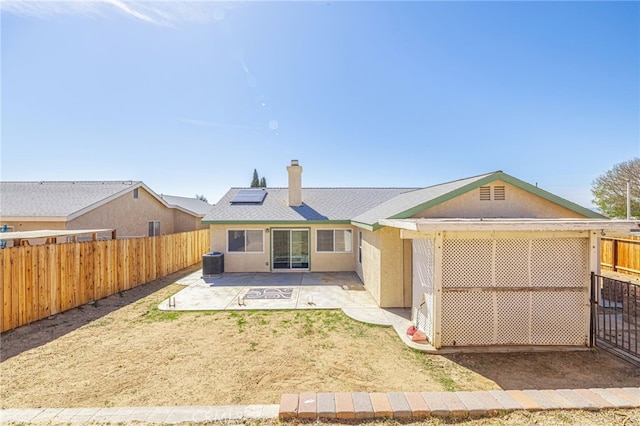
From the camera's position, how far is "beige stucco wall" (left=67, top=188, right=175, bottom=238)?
12.7 meters

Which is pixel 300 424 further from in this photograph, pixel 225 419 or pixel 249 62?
pixel 249 62

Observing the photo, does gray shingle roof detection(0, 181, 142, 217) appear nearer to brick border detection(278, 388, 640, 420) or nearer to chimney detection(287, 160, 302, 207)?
chimney detection(287, 160, 302, 207)

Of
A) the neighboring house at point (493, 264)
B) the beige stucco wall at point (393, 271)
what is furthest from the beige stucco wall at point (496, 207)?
the beige stucco wall at point (393, 271)

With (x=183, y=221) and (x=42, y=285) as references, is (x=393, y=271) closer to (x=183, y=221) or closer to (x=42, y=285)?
(x=42, y=285)

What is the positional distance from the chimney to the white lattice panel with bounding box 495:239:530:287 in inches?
411

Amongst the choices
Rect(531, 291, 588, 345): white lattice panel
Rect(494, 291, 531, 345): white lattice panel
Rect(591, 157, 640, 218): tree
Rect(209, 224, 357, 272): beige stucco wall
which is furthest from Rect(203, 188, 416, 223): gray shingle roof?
Rect(591, 157, 640, 218): tree

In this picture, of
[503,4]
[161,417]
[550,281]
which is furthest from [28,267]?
[503,4]

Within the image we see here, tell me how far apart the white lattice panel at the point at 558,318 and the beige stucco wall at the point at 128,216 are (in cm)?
1668

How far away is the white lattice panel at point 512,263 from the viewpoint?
5.77 metres

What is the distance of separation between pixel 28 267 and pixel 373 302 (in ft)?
31.4

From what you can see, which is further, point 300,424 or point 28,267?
point 28,267

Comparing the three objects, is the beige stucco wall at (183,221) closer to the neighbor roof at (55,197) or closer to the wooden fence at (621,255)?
the neighbor roof at (55,197)

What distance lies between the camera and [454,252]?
5.75 m

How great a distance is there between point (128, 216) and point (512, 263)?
17.8 metres
